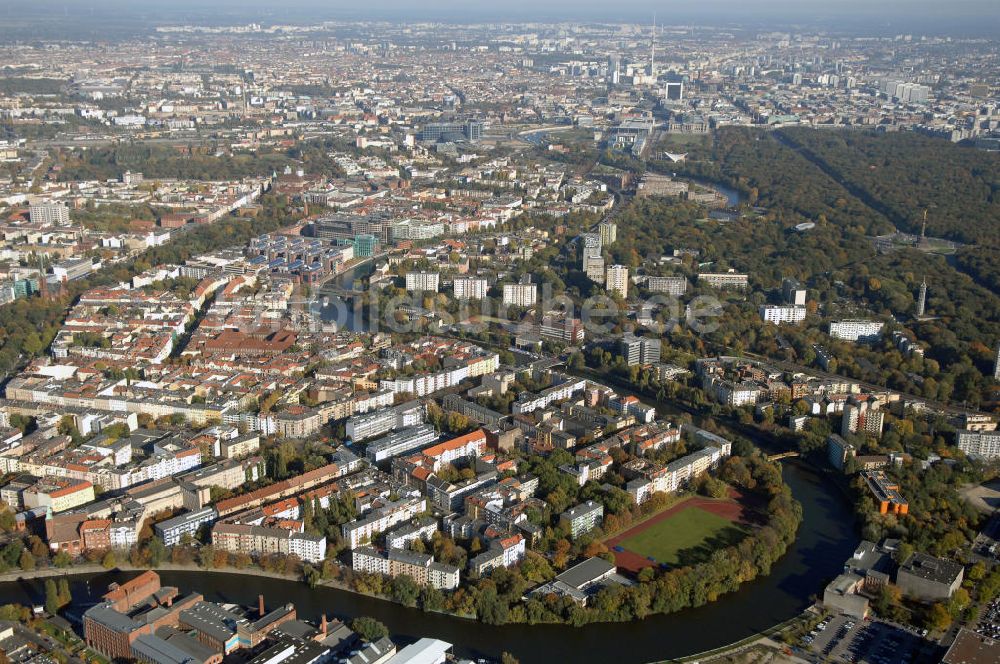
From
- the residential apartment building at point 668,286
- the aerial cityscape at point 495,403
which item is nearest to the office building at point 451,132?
the aerial cityscape at point 495,403

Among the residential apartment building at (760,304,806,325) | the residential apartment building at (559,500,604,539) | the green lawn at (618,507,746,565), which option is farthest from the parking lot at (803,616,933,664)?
the residential apartment building at (760,304,806,325)

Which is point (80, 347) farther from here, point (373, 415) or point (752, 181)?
point (752, 181)

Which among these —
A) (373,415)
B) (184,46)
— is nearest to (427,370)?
(373,415)

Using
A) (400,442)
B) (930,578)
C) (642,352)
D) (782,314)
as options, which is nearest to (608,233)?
(782,314)

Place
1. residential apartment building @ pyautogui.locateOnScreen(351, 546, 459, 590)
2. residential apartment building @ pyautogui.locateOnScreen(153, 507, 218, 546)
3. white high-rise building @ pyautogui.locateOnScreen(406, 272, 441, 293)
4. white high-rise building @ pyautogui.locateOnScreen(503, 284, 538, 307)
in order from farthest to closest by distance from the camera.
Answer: white high-rise building @ pyautogui.locateOnScreen(406, 272, 441, 293) → white high-rise building @ pyautogui.locateOnScreen(503, 284, 538, 307) → residential apartment building @ pyautogui.locateOnScreen(153, 507, 218, 546) → residential apartment building @ pyautogui.locateOnScreen(351, 546, 459, 590)

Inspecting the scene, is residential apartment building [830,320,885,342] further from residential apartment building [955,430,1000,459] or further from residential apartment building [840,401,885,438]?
residential apartment building [955,430,1000,459]

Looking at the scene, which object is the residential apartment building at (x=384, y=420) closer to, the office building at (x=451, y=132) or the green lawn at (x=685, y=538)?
the green lawn at (x=685, y=538)

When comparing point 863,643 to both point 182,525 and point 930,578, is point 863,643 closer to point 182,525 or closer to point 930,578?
point 930,578
